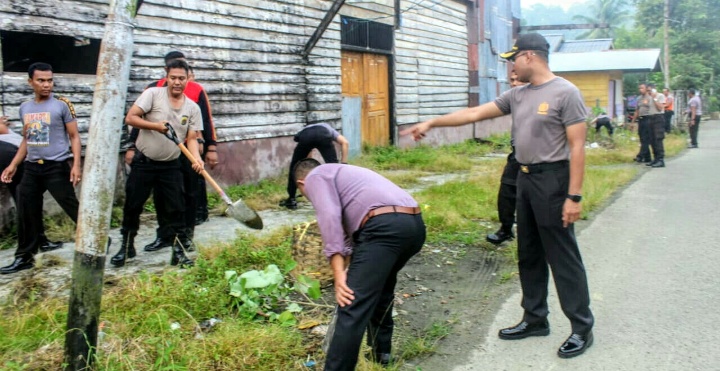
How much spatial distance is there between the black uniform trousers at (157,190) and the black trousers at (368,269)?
265 cm

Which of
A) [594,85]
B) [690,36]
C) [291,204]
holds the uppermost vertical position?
[690,36]

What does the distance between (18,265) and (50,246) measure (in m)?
0.80

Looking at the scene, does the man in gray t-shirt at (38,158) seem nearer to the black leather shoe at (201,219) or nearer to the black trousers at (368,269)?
the black leather shoe at (201,219)

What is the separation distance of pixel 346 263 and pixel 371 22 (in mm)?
11011

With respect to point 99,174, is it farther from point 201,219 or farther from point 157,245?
point 201,219

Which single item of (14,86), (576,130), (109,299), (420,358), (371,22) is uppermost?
(371,22)

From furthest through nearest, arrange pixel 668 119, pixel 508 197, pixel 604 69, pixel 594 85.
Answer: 1. pixel 594 85
2. pixel 604 69
3. pixel 668 119
4. pixel 508 197

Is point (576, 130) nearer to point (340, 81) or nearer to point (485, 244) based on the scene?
point (485, 244)

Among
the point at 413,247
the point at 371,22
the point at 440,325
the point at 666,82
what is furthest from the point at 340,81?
the point at 666,82

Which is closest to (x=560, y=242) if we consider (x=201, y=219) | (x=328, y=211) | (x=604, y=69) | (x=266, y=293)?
(x=328, y=211)

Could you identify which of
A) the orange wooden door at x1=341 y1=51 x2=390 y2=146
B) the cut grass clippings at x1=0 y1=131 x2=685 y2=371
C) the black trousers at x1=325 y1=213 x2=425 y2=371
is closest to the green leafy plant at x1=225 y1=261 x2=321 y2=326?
the cut grass clippings at x1=0 y1=131 x2=685 y2=371

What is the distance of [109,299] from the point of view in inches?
166

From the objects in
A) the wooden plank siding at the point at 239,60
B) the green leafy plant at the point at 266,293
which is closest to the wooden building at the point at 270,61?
the wooden plank siding at the point at 239,60

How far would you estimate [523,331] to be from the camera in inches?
165
